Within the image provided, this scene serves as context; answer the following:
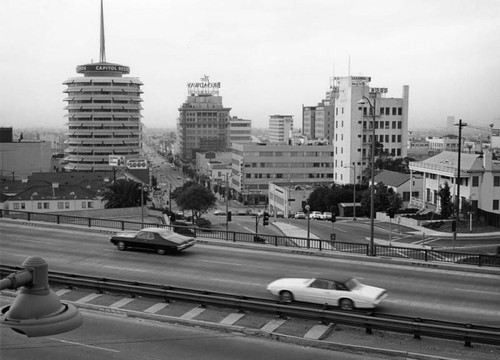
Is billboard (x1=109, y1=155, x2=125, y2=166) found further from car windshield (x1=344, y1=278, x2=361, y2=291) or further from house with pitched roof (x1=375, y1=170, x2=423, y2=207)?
car windshield (x1=344, y1=278, x2=361, y2=291)

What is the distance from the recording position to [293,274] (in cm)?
2597

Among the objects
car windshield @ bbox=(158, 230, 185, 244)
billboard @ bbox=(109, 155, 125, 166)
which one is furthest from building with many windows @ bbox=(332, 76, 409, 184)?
car windshield @ bbox=(158, 230, 185, 244)

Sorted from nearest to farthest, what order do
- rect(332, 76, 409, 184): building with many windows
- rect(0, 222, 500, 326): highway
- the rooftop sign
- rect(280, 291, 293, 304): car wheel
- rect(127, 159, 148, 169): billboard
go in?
rect(280, 291, 293, 304): car wheel, rect(0, 222, 500, 326): highway, rect(332, 76, 409, 184): building with many windows, rect(127, 159, 148, 169): billboard, the rooftop sign

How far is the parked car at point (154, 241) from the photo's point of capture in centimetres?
3011

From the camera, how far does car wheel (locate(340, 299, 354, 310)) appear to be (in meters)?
19.8

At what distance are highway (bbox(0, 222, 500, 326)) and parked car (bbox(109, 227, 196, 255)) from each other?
418 millimetres

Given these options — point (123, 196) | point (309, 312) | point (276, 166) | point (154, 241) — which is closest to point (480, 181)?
point (123, 196)

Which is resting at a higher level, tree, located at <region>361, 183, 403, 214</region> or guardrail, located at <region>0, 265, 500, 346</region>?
guardrail, located at <region>0, 265, 500, 346</region>

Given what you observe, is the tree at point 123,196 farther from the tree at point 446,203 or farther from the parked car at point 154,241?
the parked car at point 154,241

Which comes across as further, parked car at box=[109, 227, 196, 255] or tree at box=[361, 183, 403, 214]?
tree at box=[361, 183, 403, 214]

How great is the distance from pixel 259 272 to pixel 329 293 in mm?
6675

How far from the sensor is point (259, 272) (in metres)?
26.5

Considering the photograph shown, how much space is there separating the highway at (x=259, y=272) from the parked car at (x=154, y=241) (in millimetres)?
418

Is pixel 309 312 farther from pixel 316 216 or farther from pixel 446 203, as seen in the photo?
pixel 316 216
